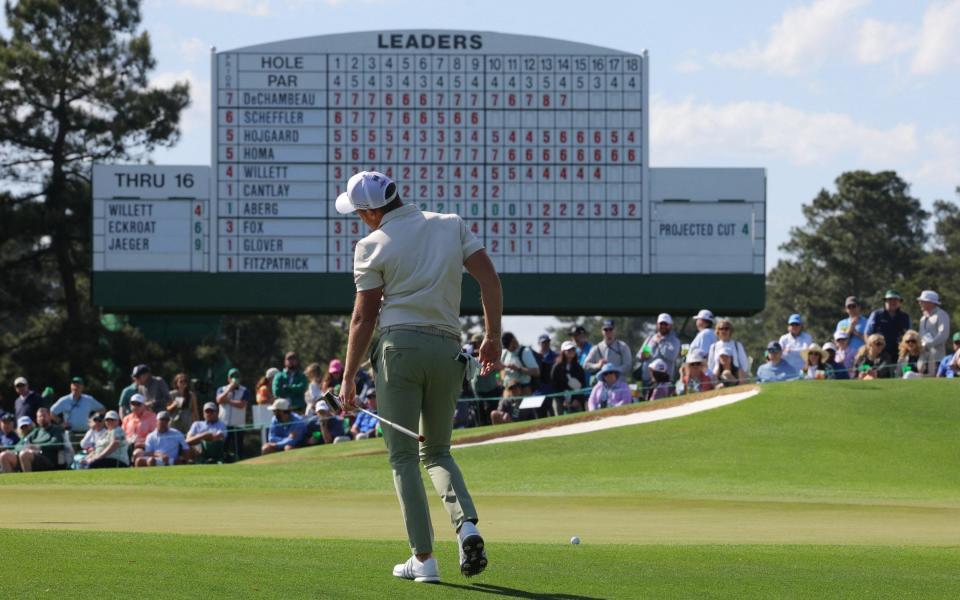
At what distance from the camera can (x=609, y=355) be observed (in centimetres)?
2223

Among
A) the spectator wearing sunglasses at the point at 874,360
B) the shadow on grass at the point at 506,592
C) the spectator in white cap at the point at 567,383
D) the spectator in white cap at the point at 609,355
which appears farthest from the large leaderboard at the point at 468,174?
the shadow on grass at the point at 506,592

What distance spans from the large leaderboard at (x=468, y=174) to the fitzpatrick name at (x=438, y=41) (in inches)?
1.1

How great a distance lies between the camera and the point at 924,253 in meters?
80.0

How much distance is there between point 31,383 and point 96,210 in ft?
44.0

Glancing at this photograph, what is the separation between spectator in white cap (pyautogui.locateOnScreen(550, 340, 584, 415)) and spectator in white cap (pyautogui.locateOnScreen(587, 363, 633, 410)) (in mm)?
463

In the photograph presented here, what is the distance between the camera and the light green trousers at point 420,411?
661cm

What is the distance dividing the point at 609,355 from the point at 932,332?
4682 millimetres

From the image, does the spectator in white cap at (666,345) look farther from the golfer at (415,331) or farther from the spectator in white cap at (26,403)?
the golfer at (415,331)

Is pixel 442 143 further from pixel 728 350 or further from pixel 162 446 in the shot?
pixel 162 446

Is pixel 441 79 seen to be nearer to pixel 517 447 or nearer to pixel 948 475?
pixel 517 447

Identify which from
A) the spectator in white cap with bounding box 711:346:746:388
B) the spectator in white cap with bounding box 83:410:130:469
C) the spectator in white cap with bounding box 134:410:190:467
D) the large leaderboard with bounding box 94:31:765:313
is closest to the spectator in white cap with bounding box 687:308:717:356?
the spectator in white cap with bounding box 711:346:746:388

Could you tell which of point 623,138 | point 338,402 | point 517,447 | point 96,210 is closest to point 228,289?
point 96,210

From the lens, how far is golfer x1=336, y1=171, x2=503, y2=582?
6.61 meters

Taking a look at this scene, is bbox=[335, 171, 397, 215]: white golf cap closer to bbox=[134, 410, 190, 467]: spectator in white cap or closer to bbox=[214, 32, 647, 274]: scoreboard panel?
Answer: bbox=[134, 410, 190, 467]: spectator in white cap
